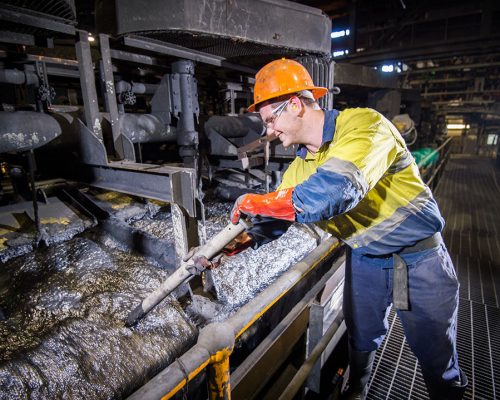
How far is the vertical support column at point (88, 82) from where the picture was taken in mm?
2168

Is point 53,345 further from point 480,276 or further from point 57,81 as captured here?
point 480,276

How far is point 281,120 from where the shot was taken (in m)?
1.51

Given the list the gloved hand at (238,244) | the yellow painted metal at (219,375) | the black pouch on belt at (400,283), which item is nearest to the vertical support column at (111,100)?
the gloved hand at (238,244)

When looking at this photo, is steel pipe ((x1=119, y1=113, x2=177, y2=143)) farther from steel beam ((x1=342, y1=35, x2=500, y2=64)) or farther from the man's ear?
steel beam ((x1=342, y1=35, x2=500, y2=64))

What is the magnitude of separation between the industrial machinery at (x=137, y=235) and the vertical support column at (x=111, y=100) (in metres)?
0.01

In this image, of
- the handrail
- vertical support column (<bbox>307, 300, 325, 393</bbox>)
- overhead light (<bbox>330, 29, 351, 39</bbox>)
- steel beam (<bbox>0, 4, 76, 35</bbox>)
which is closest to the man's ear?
the handrail

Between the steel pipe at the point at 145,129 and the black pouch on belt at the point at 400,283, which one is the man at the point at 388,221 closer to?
the black pouch on belt at the point at 400,283

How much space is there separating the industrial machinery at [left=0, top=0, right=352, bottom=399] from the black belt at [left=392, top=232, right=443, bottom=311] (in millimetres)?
410

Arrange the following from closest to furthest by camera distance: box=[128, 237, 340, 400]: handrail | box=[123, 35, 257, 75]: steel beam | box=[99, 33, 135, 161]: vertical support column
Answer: box=[128, 237, 340, 400]: handrail < box=[99, 33, 135, 161]: vertical support column < box=[123, 35, 257, 75]: steel beam

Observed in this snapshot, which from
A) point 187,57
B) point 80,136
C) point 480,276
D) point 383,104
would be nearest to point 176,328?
point 80,136

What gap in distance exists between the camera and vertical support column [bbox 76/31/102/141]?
2168mm

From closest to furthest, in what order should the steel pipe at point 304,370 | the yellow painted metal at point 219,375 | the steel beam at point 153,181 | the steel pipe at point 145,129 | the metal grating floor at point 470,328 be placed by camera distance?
the yellow painted metal at point 219,375, the steel pipe at point 304,370, the steel beam at point 153,181, the metal grating floor at point 470,328, the steel pipe at point 145,129

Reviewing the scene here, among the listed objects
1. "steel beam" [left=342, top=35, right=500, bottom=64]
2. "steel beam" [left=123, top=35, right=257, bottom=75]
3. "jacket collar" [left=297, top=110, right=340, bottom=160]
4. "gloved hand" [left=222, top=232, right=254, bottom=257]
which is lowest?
"gloved hand" [left=222, top=232, right=254, bottom=257]

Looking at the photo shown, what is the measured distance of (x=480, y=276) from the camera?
362 centimetres
